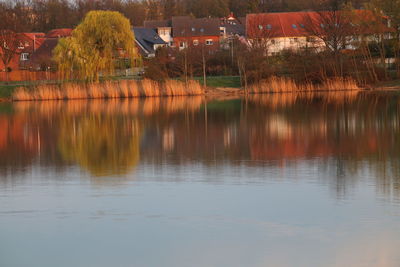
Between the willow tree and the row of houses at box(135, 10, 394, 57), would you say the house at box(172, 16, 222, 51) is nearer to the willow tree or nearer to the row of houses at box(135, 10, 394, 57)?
the row of houses at box(135, 10, 394, 57)

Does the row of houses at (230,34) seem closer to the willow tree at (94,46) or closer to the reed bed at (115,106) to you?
the willow tree at (94,46)

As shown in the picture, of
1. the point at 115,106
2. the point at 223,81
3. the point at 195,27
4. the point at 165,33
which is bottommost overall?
the point at 115,106

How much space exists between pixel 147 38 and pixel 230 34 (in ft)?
31.0

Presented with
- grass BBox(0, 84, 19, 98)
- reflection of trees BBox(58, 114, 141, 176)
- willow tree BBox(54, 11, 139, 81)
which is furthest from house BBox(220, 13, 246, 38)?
reflection of trees BBox(58, 114, 141, 176)

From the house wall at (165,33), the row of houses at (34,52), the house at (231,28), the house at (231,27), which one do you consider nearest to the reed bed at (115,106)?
the row of houses at (34,52)

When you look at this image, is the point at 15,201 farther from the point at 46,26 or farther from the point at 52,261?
the point at 46,26

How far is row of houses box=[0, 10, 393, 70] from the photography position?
2004 inches

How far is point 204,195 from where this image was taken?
12.8 metres

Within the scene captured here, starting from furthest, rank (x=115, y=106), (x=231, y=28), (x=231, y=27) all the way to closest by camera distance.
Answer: (x=231, y=27) < (x=231, y=28) < (x=115, y=106)

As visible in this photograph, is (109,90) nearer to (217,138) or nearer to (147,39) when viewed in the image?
(217,138)

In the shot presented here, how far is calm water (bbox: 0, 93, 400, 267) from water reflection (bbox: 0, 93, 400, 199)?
5cm

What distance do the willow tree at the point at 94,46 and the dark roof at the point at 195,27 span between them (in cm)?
4265

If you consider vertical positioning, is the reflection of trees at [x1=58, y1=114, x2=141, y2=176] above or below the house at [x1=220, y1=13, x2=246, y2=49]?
below

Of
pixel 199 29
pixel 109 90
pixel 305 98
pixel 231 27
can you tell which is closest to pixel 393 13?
pixel 305 98
